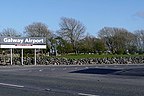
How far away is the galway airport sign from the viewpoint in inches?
2016

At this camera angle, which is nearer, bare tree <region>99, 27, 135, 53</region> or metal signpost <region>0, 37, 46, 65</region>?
metal signpost <region>0, 37, 46, 65</region>

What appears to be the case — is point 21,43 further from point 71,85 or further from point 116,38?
point 116,38

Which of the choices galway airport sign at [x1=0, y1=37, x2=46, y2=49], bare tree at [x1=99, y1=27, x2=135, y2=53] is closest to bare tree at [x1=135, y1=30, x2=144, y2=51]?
bare tree at [x1=99, y1=27, x2=135, y2=53]

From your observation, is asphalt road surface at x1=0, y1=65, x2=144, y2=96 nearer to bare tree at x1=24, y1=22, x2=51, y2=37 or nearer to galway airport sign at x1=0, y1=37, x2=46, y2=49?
galway airport sign at x1=0, y1=37, x2=46, y2=49

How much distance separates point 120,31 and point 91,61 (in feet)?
160

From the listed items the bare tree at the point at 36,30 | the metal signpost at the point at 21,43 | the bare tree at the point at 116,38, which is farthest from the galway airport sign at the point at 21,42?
the bare tree at the point at 116,38

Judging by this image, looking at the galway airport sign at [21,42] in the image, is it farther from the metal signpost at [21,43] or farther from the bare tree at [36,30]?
the bare tree at [36,30]

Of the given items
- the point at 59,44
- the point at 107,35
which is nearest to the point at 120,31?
the point at 107,35

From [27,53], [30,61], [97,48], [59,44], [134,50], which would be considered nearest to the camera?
[30,61]

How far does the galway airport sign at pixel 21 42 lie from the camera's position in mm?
51219

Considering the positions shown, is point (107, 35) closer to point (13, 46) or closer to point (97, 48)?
point (97, 48)

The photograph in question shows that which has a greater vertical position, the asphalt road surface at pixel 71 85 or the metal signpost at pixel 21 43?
the metal signpost at pixel 21 43

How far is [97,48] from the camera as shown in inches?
4033

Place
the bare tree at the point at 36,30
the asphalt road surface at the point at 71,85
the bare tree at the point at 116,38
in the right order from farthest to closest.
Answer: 1. the bare tree at the point at 116,38
2. the bare tree at the point at 36,30
3. the asphalt road surface at the point at 71,85
